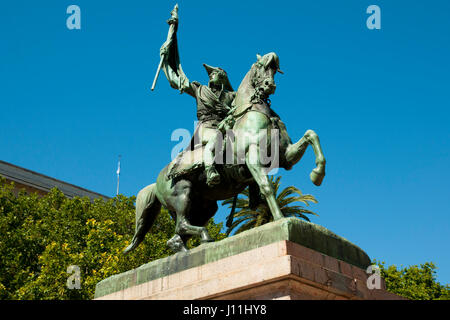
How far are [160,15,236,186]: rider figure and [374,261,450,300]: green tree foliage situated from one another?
18483 millimetres

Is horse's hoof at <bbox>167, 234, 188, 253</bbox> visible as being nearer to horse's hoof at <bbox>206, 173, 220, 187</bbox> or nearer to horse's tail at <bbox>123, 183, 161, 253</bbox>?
horse's hoof at <bbox>206, 173, 220, 187</bbox>

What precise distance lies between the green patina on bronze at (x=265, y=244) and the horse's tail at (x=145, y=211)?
1.54m

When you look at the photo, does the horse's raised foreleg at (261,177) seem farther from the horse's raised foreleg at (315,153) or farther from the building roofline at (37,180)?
the building roofline at (37,180)

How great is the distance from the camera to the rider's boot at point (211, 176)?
9.81 m

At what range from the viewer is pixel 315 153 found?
916 centimetres

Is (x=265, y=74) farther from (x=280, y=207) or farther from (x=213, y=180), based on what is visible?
(x=280, y=207)

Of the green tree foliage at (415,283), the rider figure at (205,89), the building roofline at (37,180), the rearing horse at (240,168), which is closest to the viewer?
the rearing horse at (240,168)

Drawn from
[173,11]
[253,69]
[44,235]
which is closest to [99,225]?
[44,235]


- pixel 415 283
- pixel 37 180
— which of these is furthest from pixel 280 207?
pixel 37 180

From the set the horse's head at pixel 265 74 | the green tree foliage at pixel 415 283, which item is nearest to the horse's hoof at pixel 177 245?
the horse's head at pixel 265 74
